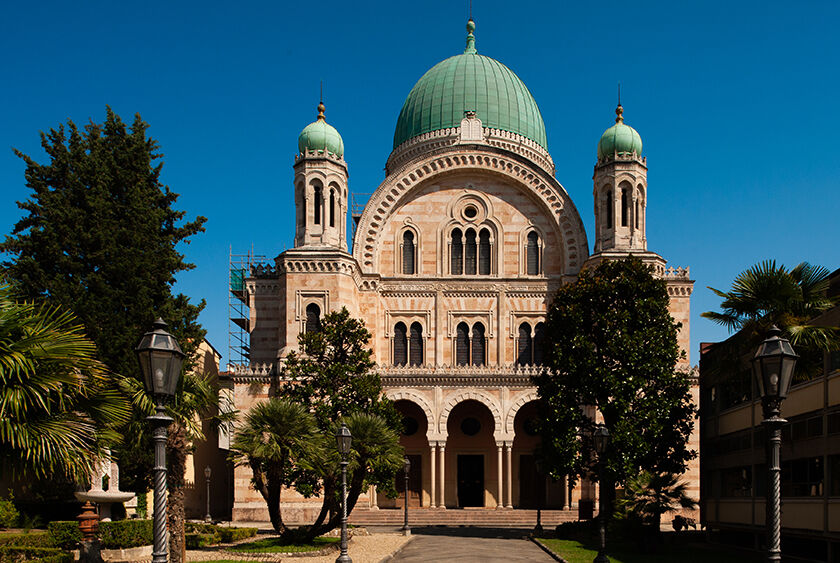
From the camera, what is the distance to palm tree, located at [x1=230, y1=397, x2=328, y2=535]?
30.1 m

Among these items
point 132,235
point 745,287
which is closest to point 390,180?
point 132,235

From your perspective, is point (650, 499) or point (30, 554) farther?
point (650, 499)

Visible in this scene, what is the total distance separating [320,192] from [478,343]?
12.6 metres

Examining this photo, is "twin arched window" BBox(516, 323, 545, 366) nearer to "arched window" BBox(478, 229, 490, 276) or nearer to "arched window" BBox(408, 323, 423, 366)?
"arched window" BBox(478, 229, 490, 276)

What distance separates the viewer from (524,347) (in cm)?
5159

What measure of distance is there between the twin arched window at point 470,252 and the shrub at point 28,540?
30080 mm

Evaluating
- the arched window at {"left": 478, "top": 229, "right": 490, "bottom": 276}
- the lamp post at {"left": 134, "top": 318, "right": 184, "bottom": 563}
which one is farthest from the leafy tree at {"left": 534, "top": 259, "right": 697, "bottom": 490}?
the lamp post at {"left": 134, "top": 318, "right": 184, "bottom": 563}

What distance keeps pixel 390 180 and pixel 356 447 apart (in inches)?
931

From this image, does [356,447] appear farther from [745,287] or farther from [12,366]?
[12,366]

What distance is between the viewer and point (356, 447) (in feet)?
106

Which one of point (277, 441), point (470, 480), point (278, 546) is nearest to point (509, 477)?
point (470, 480)

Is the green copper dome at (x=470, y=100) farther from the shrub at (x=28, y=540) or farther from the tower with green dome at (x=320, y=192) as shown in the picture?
the shrub at (x=28, y=540)

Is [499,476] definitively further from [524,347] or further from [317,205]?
[317,205]

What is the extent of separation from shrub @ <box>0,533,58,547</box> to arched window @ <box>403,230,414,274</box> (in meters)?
29.0
